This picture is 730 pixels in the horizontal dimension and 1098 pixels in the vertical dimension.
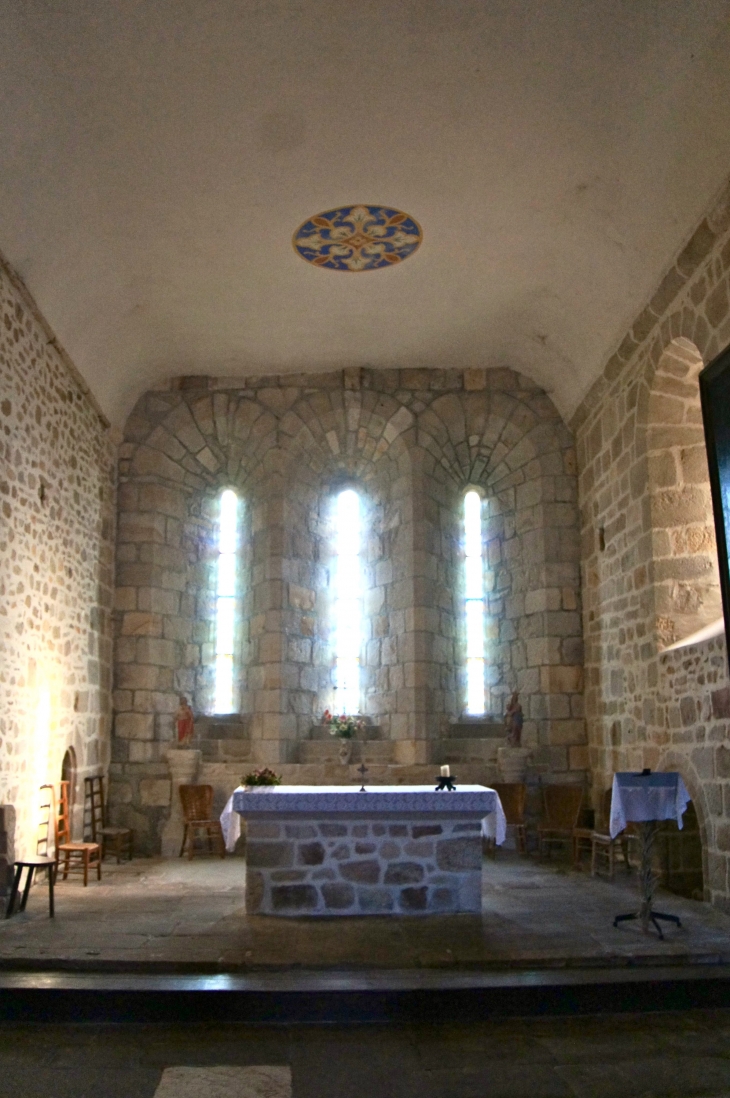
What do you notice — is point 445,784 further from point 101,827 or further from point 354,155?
point 354,155

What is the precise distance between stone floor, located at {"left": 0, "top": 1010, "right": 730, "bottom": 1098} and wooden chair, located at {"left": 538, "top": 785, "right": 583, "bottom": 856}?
4489 mm

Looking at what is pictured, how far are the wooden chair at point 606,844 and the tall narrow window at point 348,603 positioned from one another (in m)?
3.35

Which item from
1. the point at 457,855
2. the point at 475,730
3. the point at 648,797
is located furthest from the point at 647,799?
the point at 475,730

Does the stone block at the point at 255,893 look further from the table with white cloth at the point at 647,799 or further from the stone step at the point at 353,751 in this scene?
the stone step at the point at 353,751

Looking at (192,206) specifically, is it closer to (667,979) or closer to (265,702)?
(265,702)

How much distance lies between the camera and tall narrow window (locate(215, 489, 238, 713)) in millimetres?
11250

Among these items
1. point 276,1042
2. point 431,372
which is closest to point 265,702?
point 431,372

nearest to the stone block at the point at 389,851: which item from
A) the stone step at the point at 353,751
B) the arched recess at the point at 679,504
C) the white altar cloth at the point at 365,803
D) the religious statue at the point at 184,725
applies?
the white altar cloth at the point at 365,803

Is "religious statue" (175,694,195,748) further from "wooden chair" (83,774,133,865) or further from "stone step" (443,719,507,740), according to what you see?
"stone step" (443,719,507,740)

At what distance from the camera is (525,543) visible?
10961 mm

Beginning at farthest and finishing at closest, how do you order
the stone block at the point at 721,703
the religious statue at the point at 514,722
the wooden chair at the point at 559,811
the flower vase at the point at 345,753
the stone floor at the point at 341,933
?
the flower vase at the point at 345,753, the religious statue at the point at 514,722, the wooden chair at the point at 559,811, the stone block at the point at 721,703, the stone floor at the point at 341,933

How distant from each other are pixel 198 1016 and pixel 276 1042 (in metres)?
0.54

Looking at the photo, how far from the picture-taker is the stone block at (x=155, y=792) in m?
10.3

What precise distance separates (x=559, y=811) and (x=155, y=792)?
4.30 m
